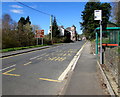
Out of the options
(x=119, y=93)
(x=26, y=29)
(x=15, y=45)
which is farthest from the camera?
(x=26, y=29)

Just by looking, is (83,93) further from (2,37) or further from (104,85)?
(2,37)

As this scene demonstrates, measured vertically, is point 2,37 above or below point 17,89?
above

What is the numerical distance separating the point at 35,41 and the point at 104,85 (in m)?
31.4

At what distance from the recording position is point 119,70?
165 inches

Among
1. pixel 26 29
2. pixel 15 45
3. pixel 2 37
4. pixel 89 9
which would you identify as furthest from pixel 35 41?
pixel 89 9

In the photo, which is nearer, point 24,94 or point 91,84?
point 24,94

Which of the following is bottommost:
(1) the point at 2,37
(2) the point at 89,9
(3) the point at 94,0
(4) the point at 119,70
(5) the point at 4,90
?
(5) the point at 4,90

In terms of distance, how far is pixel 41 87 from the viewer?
4.69 metres

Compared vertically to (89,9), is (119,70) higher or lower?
lower

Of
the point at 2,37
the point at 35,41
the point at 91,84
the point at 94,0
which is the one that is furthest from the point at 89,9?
the point at 91,84

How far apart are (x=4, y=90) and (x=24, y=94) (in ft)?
2.97

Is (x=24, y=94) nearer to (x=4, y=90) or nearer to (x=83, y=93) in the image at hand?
(x=4, y=90)

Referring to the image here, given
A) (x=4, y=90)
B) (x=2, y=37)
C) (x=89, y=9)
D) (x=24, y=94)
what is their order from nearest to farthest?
(x=24, y=94)
(x=4, y=90)
(x=2, y=37)
(x=89, y=9)

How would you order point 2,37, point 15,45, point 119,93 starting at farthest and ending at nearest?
point 15,45
point 2,37
point 119,93
